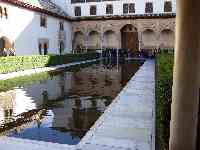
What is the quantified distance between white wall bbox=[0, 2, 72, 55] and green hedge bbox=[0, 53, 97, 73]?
177 inches

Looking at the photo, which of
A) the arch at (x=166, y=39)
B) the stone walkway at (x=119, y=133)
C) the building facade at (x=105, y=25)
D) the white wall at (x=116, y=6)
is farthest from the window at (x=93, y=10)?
the stone walkway at (x=119, y=133)

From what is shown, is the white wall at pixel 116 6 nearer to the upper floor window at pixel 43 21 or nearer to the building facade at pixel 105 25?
the building facade at pixel 105 25

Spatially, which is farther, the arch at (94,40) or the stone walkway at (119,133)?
the arch at (94,40)

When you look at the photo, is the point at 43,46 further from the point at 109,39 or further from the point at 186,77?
the point at 186,77

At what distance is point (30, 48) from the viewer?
102 feet

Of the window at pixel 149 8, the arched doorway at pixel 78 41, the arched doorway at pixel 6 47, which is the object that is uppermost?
the window at pixel 149 8

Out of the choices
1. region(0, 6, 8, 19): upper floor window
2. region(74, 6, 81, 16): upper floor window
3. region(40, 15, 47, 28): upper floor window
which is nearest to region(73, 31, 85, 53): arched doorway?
region(74, 6, 81, 16): upper floor window

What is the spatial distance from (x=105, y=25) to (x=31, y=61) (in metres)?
21.8

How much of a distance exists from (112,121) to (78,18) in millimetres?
37611

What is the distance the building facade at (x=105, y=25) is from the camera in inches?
1483

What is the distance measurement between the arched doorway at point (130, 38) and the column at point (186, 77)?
1583 inches

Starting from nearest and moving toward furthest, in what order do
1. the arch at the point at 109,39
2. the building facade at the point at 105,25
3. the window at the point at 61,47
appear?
the building facade at the point at 105,25 < the window at the point at 61,47 < the arch at the point at 109,39

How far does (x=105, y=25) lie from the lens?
43.0m

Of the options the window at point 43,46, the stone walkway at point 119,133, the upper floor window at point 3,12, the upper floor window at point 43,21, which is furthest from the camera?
the upper floor window at point 43,21
